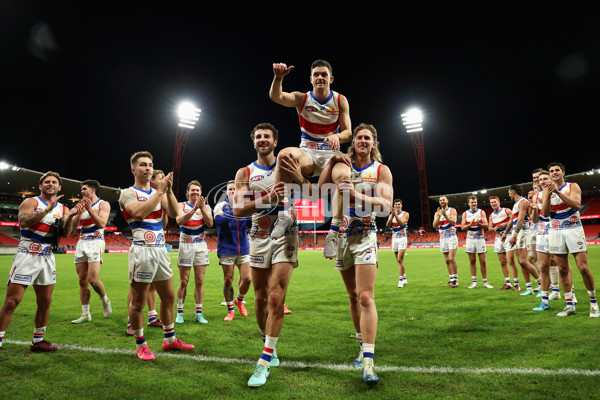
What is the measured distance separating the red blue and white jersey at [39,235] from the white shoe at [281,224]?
3.90 meters

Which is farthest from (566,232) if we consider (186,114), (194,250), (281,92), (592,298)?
(186,114)

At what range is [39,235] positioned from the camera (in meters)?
5.45

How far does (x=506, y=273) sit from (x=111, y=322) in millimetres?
11502

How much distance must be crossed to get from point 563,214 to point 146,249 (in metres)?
8.27

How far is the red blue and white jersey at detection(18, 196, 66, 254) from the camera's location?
5.35 meters

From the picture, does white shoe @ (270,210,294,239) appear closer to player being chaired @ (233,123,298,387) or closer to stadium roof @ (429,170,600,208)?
player being chaired @ (233,123,298,387)

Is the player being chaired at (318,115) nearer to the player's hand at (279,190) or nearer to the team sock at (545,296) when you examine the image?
the player's hand at (279,190)

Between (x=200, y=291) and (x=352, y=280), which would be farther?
(x=200, y=291)

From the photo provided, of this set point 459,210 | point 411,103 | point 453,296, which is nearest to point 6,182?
point 453,296

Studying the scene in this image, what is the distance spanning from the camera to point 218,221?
8656 millimetres

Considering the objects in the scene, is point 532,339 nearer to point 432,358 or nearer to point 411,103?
point 432,358

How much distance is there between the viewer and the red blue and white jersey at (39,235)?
535 cm

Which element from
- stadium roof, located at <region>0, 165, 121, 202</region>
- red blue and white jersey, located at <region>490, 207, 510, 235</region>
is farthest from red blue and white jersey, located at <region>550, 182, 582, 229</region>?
stadium roof, located at <region>0, 165, 121, 202</region>

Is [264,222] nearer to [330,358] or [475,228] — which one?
[330,358]
